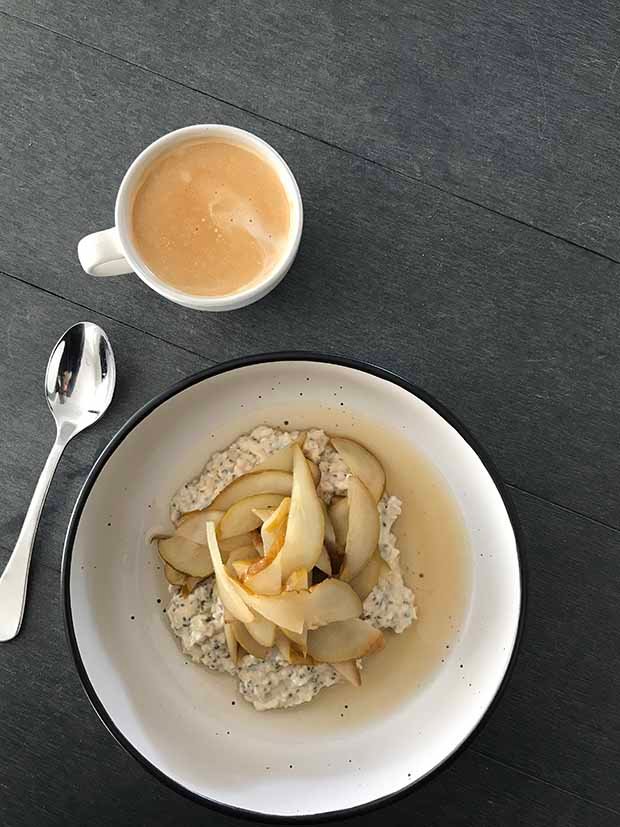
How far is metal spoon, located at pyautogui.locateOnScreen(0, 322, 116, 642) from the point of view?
0.95 meters

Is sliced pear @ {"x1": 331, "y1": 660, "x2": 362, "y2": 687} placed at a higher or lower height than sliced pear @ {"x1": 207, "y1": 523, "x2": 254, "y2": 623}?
lower

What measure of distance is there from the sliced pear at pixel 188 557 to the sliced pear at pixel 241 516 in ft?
0.13

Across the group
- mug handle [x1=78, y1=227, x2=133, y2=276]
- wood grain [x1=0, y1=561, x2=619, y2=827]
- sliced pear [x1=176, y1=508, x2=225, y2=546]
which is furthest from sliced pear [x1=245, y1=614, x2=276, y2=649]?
mug handle [x1=78, y1=227, x2=133, y2=276]

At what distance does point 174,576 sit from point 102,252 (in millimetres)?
383

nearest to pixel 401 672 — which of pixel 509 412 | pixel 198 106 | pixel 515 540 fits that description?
pixel 515 540

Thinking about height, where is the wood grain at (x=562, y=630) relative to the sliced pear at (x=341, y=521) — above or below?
below

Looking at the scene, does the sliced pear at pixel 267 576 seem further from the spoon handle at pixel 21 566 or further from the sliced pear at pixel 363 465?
the spoon handle at pixel 21 566

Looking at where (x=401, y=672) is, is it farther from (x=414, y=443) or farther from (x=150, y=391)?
(x=150, y=391)

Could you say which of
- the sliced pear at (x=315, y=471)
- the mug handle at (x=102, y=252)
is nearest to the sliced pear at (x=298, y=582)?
the sliced pear at (x=315, y=471)

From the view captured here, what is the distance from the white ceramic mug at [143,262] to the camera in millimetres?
857

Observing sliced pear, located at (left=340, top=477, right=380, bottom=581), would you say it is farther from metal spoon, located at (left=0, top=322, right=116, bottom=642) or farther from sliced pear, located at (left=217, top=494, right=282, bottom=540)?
metal spoon, located at (left=0, top=322, right=116, bottom=642)

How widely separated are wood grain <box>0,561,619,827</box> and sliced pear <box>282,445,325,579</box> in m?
0.35

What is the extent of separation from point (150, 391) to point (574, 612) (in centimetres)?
60

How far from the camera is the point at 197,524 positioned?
0.89m
